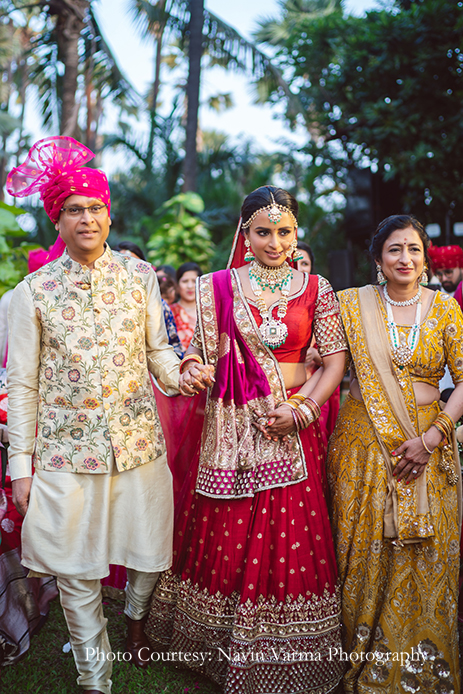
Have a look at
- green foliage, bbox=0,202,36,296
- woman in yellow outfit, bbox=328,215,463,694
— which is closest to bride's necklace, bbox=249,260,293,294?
woman in yellow outfit, bbox=328,215,463,694

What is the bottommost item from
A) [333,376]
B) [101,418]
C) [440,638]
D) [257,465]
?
[440,638]

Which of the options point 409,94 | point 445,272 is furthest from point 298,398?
point 409,94

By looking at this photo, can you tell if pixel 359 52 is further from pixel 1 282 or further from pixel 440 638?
pixel 440 638

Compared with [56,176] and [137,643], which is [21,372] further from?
[137,643]

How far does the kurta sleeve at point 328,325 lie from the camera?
8.35ft

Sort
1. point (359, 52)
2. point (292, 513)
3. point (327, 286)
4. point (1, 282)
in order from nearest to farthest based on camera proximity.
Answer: point (292, 513) → point (327, 286) → point (1, 282) → point (359, 52)

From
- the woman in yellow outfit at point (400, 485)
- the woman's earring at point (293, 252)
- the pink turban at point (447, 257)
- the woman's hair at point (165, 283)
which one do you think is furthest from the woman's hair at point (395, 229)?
the woman's hair at point (165, 283)

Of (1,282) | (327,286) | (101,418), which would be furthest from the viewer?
(1,282)

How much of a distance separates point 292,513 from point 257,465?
0.84 ft

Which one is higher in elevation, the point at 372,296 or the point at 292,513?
the point at 372,296

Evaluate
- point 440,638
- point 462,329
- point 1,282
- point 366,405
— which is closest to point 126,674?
point 440,638

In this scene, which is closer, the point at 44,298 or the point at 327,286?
the point at 44,298

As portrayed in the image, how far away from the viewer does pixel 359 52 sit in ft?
29.8

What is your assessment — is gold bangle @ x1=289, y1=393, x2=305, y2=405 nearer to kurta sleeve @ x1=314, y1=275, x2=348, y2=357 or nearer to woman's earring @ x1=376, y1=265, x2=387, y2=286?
kurta sleeve @ x1=314, y1=275, x2=348, y2=357
